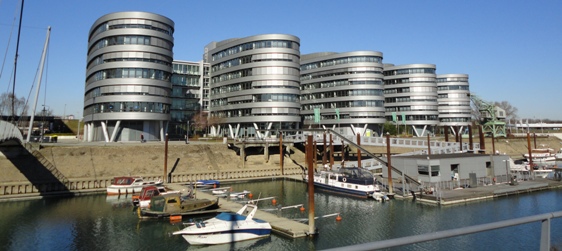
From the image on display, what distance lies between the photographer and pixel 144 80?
2997 inches

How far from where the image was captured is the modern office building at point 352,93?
112188mm

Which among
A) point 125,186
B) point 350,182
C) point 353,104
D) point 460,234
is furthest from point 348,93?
point 460,234

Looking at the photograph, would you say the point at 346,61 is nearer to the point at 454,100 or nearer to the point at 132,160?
the point at 454,100

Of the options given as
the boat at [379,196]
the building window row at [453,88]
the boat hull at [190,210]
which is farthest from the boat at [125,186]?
the building window row at [453,88]

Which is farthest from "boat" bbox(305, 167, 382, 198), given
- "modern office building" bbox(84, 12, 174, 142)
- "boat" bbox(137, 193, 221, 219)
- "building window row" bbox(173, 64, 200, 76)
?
"building window row" bbox(173, 64, 200, 76)

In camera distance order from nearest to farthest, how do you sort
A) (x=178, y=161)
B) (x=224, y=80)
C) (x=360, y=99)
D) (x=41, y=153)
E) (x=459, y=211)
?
(x=459, y=211), (x=41, y=153), (x=178, y=161), (x=224, y=80), (x=360, y=99)

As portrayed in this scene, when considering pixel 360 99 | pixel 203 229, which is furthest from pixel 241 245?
pixel 360 99

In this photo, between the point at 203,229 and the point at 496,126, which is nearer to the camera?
the point at 203,229

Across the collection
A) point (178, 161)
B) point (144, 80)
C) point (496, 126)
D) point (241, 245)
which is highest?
point (144, 80)

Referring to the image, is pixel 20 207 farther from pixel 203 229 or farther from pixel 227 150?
pixel 227 150

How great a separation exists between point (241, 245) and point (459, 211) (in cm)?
2488

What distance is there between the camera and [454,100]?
477 feet

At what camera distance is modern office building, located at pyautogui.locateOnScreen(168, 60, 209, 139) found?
120 metres

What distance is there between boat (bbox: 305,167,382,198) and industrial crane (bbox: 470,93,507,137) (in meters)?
92.4
